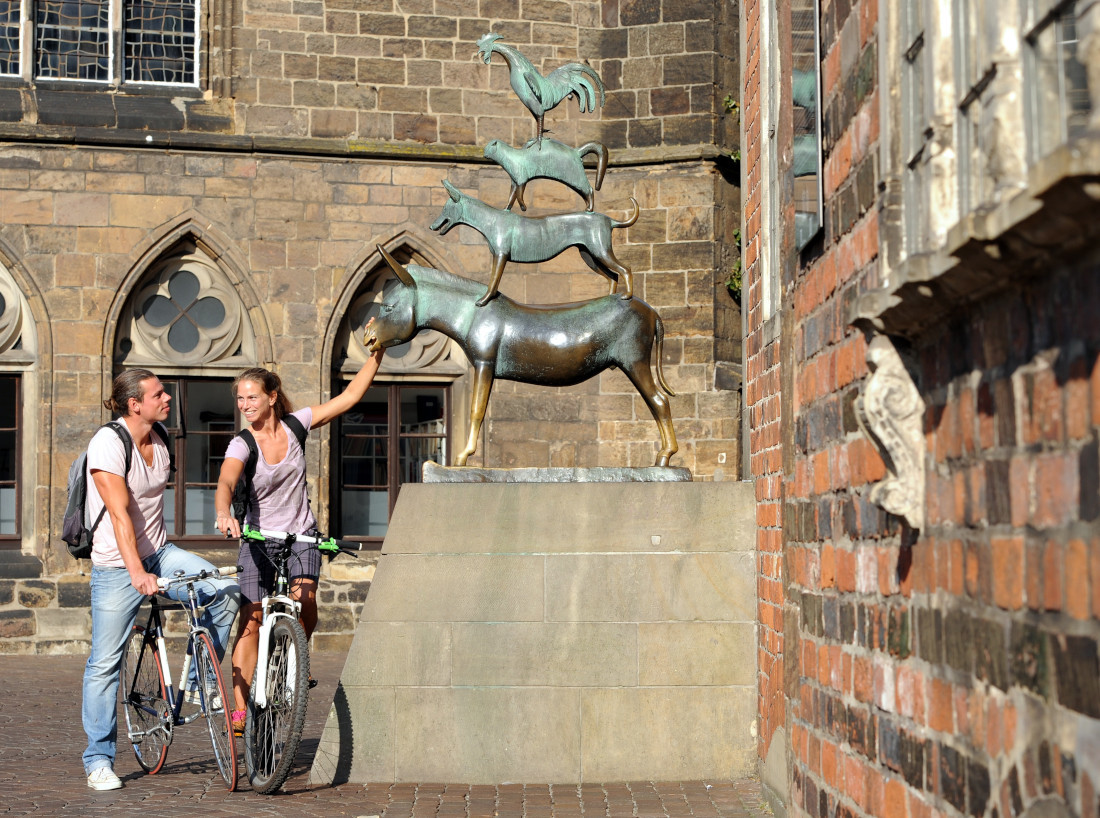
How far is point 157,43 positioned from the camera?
15.0m

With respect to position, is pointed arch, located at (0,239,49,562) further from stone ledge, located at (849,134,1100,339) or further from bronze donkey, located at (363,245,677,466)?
stone ledge, located at (849,134,1100,339)

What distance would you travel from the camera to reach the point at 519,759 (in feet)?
21.8

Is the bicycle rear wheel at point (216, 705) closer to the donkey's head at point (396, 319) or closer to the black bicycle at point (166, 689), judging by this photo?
the black bicycle at point (166, 689)

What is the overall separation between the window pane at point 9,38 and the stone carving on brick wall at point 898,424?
43.6 feet

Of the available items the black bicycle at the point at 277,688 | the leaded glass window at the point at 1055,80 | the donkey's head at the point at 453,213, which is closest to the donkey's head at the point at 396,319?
the donkey's head at the point at 453,213

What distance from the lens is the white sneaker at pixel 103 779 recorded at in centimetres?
652

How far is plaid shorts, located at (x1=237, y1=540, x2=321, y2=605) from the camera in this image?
21.9 ft

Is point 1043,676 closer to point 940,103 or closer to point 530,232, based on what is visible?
point 940,103

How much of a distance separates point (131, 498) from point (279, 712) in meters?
1.24

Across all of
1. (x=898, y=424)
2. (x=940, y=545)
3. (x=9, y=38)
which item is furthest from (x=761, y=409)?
(x=9, y=38)

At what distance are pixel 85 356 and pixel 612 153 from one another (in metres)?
5.79

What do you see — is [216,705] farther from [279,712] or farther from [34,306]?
[34,306]

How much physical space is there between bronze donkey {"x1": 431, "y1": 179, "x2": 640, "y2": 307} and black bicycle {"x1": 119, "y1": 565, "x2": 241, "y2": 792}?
2191 mm

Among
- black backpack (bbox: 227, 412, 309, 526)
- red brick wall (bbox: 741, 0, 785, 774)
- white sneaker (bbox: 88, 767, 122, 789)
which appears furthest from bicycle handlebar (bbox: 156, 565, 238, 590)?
red brick wall (bbox: 741, 0, 785, 774)
